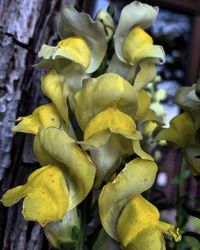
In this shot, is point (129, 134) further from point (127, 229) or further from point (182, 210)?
point (182, 210)

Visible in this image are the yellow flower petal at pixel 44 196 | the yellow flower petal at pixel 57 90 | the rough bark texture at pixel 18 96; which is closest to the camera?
the yellow flower petal at pixel 44 196

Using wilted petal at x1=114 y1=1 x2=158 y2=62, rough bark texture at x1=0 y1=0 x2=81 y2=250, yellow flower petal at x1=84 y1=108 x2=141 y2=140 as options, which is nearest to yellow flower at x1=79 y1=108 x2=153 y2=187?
yellow flower petal at x1=84 y1=108 x2=141 y2=140

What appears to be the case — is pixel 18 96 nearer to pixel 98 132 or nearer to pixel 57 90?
pixel 57 90

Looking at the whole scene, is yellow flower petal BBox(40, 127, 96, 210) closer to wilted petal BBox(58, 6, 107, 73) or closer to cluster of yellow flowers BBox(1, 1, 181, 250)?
cluster of yellow flowers BBox(1, 1, 181, 250)

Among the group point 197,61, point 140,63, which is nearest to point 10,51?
point 140,63

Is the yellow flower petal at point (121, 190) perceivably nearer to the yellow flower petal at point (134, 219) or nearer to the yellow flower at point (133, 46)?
the yellow flower petal at point (134, 219)

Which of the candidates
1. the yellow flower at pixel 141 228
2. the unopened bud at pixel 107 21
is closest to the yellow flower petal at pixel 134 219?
the yellow flower at pixel 141 228
